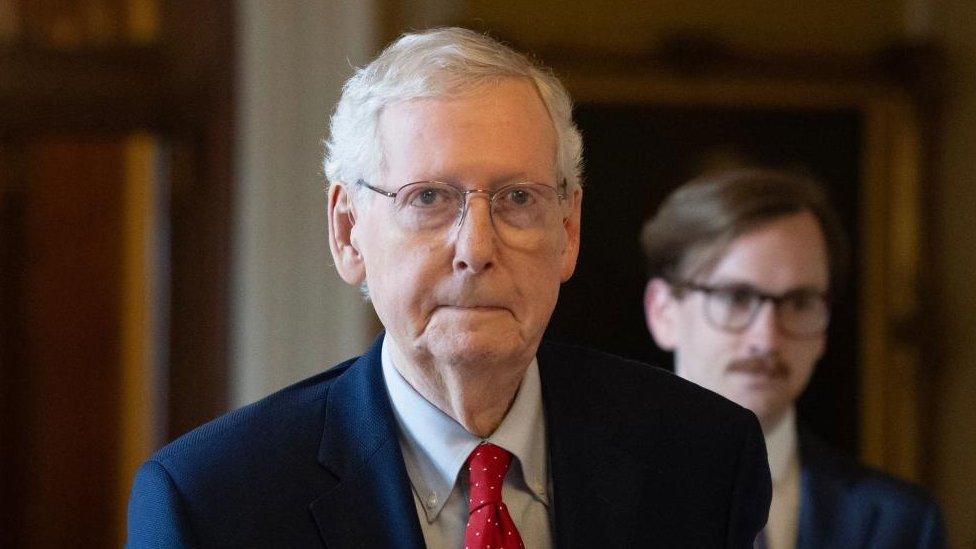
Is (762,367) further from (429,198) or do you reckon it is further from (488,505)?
(429,198)

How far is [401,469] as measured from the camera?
1.76 metres

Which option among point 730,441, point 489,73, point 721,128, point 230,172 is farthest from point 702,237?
point 230,172

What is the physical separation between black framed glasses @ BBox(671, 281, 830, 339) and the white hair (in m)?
0.77

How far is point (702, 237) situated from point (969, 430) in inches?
84.6

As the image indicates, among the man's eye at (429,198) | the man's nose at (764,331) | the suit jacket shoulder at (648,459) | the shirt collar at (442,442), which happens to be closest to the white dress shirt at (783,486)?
the man's nose at (764,331)

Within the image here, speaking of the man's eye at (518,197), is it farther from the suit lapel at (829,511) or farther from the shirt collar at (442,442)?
the suit lapel at (829,511)

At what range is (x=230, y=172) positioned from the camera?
4.25 metres

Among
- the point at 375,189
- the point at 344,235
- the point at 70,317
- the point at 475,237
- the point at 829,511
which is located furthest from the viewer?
the point at 70,317

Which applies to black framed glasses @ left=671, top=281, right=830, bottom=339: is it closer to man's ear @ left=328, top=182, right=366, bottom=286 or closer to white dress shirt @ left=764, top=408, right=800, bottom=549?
white dress shirt @ left=764, top=408, right=800, bottom=549

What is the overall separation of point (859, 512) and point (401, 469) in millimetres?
1035

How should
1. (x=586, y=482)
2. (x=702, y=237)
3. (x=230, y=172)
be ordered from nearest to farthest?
(x=586, y=482) → (x=702, y=237) → (x=230, y=172)

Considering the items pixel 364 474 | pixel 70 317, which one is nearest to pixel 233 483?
pixel 364 474

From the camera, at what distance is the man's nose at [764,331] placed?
2.56 m

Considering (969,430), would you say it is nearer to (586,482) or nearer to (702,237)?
(702,237)
